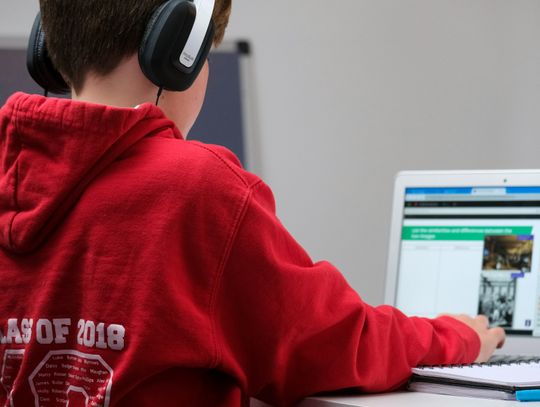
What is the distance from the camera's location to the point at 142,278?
796 millimetres

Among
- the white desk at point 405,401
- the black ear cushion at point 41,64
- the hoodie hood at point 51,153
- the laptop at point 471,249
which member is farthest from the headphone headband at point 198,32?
the laptop at point 471,249

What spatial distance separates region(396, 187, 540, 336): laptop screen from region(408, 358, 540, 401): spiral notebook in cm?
40

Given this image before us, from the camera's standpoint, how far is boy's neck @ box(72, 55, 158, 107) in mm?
916

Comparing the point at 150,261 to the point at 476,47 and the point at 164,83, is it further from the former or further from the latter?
the point at 476,47

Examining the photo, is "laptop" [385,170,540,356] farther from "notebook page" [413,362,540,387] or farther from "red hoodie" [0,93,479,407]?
"red hoodie" [0,93,479,407]

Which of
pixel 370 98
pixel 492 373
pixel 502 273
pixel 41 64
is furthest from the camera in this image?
pixel 370 98

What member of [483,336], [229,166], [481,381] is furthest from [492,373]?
[229,166]

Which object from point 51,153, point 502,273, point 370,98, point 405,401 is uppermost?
point 370,98

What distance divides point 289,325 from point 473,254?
68 centimetres

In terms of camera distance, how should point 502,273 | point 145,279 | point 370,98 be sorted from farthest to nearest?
point 370,98
point 502,273
point 145,279

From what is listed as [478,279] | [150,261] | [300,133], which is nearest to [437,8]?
[300,133]

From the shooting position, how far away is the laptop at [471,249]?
1371mm

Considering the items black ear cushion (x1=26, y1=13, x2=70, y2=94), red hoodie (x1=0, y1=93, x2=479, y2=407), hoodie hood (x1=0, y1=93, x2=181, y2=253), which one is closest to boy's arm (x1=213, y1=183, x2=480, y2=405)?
red hoodie (x1=0, y1=93, x2=479, y2=407)

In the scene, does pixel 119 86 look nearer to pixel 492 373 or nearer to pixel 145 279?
pixel 145 279
